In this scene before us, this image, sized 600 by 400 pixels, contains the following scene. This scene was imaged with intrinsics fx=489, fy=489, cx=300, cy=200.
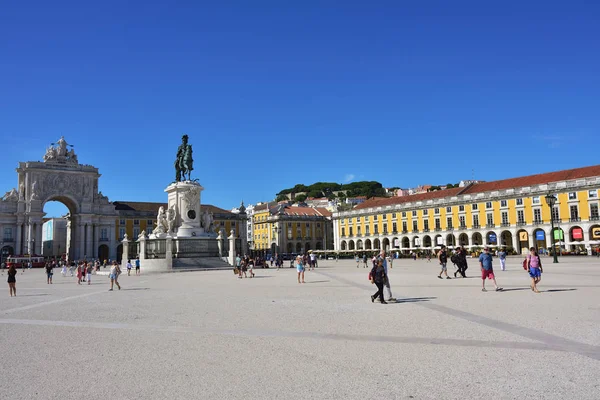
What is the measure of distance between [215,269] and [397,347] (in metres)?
29.4

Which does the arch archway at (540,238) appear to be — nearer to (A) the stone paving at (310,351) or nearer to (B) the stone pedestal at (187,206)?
(B) the stone pedestal at (187,206)

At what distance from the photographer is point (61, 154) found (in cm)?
7994

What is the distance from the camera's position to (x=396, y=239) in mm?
78750

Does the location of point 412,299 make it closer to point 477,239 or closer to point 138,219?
point 477,239

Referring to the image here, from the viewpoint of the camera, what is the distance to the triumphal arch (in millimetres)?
72938

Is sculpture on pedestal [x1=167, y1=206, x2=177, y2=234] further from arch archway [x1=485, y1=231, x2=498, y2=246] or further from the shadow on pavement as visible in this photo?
arch archway [x1=485, y1=231, x2=498, y2=246]

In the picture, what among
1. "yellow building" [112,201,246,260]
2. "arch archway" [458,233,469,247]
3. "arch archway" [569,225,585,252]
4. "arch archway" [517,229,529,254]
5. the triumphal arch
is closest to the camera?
"arch archway" [569,225,585,252]

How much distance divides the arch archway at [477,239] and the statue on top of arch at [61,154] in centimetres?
6347

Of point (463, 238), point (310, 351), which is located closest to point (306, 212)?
point (463, 238)

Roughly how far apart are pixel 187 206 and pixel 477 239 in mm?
47391

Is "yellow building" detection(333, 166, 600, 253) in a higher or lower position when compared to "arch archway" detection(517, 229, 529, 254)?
higher

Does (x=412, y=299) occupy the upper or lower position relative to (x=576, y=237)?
lower

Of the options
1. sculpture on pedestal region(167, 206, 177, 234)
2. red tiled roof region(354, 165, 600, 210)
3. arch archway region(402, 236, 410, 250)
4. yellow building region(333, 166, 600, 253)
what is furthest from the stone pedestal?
arch archway region(402, 236, 410, 250)

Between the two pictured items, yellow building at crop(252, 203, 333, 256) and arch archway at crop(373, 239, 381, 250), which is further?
yellow building at crop(252, 203, 333, 256)
